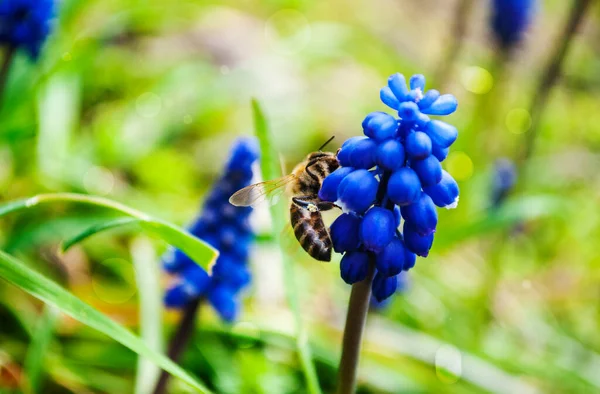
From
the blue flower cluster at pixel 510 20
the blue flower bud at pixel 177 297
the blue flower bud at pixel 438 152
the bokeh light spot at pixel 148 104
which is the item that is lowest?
the blue flower bud at pixel 177 297

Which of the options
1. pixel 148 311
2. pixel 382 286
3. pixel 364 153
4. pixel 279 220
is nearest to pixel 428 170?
pixel 364 153

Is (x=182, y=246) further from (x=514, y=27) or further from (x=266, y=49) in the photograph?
(x=266, y=49)

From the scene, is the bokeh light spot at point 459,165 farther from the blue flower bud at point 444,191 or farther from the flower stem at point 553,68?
the blue flower bud at point 444,191

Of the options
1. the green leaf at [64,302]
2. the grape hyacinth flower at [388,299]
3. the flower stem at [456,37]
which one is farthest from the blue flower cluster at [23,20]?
the flower stem at [456,37]

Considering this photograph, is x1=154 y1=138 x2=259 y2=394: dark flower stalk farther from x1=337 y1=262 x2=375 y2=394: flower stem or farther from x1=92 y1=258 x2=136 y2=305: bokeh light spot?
x1=92 y1=258 x2=136 y2=305: bokeh light spot

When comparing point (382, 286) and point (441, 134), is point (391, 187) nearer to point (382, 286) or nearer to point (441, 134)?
point (441, 134)
